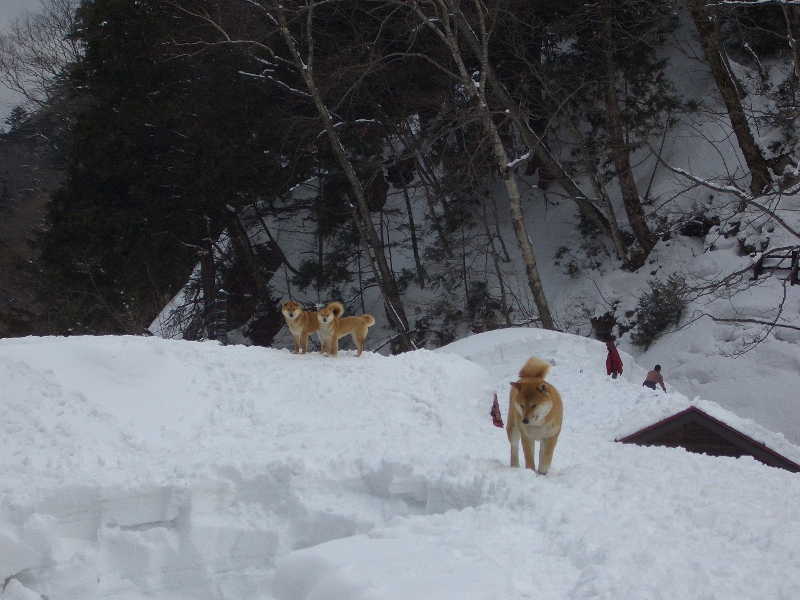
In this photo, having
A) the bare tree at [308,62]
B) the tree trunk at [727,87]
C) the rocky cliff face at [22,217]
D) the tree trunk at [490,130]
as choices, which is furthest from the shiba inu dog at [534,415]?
the rocky cliff face at [22,217]

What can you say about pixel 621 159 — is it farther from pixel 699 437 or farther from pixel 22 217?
pixel 22 217

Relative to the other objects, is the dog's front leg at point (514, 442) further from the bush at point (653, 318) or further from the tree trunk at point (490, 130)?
the bush at point (653, 318)

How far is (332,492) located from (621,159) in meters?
16.3

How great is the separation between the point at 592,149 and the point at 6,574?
20635 mm

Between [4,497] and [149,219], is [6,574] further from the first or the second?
[149,219]

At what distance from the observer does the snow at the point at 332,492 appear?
3.68 meters

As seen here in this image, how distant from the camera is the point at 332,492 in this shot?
622 centimetres

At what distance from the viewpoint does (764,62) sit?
2170cm

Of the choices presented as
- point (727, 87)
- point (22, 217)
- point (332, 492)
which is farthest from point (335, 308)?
point (22, 217)

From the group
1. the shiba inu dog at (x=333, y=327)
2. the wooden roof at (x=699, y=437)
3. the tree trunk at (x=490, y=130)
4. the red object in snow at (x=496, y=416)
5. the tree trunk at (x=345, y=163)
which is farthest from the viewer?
the tree trunk at (x=345, y=163)

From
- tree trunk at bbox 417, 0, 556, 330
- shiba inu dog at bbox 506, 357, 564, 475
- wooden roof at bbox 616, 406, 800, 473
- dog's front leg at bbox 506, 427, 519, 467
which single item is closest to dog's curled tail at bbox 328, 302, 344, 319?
wooden roof at bbox 616, 406, 800, 473

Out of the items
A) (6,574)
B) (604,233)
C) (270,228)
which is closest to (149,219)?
(270,228)

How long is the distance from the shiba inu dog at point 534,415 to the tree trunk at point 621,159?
1449cm

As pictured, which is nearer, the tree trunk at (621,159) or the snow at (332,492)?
the snow at (332,492)
